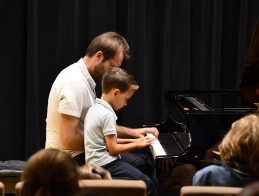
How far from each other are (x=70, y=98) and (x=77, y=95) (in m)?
0.06

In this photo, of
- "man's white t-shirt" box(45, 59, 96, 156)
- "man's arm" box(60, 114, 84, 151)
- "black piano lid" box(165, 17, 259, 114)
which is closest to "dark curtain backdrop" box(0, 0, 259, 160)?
"black piano lid" box(165, 17, 259, 114)

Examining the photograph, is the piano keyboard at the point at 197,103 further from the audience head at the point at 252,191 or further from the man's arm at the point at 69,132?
the audience head at the point at 252,191

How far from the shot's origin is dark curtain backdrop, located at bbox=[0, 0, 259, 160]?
443cm

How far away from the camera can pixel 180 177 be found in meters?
2.75

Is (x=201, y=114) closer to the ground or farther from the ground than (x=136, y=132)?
farther from the ground

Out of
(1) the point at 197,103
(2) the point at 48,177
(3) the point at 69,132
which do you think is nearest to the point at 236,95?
(1) the point at 197,103

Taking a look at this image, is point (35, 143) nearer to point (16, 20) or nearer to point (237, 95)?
point (16, 20)

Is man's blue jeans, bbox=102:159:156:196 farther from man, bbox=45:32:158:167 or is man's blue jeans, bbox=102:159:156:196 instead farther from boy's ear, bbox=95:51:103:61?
boy's ear, bbox=95:51:103:61

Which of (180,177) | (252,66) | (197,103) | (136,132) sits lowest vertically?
(180,177)

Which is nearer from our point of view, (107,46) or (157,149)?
(157,149)

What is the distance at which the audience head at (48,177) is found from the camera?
155 centimetres

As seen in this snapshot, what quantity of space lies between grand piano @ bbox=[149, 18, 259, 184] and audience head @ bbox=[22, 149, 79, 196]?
1201 millimetres

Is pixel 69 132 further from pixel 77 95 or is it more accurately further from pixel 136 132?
pixel 136 132

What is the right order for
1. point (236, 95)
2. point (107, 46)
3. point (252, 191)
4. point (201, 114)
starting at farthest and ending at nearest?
point (236, 95)
point (107, 46)
point (201, 114)
point (252, 191)
